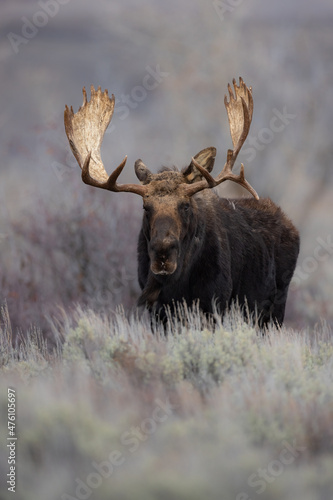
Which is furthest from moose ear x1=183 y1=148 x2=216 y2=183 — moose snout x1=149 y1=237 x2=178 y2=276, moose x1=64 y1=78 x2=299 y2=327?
moose snout x1=149 y1=237 x2=178 y2=276

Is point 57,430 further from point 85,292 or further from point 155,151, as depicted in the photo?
point 155,151

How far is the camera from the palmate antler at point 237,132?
287 inches

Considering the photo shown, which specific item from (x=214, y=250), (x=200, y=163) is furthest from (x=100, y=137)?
(x=214, y=250)

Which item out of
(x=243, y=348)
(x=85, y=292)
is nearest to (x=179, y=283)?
(x=243, y=348)

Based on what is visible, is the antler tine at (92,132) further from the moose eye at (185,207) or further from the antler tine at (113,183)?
the moose eye at (185,207)

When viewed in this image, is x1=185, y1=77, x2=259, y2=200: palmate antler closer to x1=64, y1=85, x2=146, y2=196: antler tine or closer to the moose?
the moose

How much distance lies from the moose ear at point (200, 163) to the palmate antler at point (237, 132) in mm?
149

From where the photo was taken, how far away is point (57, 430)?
200 inches

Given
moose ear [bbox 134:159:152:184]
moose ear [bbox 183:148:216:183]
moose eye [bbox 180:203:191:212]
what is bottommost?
moose eye [bbox 180:203:191:212]

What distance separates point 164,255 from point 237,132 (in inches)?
67.5

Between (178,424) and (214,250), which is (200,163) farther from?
(178,424)

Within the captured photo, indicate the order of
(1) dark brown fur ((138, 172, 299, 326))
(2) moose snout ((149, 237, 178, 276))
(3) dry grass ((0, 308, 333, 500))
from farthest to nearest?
(1) dark brown fur ((138, 172, 299, 326)) < (2) moose snout ((149, 237, 178, 276)) < (3) dry grass ((0, 308, 333, 500))

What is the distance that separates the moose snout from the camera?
268 inches

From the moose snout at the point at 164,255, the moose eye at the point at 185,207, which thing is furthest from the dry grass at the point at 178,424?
the moose eye at the point at 185,207
